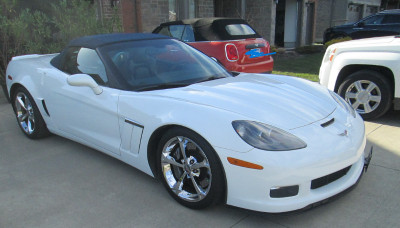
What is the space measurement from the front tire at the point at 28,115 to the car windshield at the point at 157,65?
1.48 meters

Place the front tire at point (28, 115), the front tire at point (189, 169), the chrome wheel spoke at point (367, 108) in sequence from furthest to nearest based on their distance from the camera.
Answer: the chrome wheel spoke at point (367, 108) → the front tire at point (28, 115) → the front tire at point (189, 169)

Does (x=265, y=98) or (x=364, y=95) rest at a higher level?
(x=265, y=98)

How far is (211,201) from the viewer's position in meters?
2.45

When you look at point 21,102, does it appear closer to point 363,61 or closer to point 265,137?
point 265,137

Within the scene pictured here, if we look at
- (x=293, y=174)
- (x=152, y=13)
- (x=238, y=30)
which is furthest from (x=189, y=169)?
(x=152, y=13)

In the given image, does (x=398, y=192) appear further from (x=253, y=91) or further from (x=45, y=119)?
(x=45, y=119)

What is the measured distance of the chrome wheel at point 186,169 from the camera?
2494mm

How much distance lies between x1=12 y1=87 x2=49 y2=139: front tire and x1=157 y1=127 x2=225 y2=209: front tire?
2.21m

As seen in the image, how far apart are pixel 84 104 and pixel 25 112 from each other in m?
1.59

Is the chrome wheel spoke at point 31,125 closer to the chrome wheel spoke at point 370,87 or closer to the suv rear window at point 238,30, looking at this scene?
the suv rear window at point 238,30

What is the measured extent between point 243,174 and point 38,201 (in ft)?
6.14

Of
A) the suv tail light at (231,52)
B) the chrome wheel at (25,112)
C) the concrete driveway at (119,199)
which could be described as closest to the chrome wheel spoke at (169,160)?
the concrete driveway at (119,199)

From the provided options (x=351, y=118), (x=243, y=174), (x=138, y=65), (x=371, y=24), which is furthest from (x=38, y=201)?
(x=371, y=24)

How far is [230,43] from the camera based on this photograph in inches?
256
